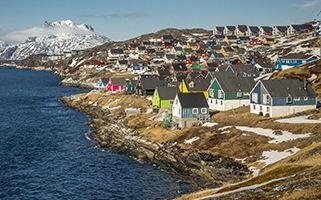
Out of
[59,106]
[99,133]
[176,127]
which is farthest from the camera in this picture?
[59,106]

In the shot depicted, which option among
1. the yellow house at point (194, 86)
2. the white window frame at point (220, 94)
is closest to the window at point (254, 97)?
the white window frame at point (220, 94)

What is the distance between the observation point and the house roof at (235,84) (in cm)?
9169

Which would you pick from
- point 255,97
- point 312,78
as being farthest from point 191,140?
point 312,78

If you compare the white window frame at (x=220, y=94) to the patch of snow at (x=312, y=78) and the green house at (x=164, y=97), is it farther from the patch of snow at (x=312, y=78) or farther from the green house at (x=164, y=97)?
the patch of snow at (x=312, y=78)

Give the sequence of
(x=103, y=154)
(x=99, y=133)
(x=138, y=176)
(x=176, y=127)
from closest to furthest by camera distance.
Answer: (x=138, y=176) → (x=103, y=154) → (x=176, y=127) → (x=99, y=133)

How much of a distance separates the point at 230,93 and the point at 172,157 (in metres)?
31.7

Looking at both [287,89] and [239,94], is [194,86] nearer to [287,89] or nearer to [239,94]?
[239,94]

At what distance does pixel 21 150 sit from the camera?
75812 millimetres

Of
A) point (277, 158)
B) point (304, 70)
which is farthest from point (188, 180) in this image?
point (304, 70)

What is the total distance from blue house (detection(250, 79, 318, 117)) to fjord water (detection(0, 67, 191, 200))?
29378 millimetres

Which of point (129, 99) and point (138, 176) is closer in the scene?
point (138, 176)

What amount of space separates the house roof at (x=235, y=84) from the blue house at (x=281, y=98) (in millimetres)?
9699

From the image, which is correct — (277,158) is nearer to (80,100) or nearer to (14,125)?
(14,125)

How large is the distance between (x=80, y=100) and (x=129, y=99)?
108ft
